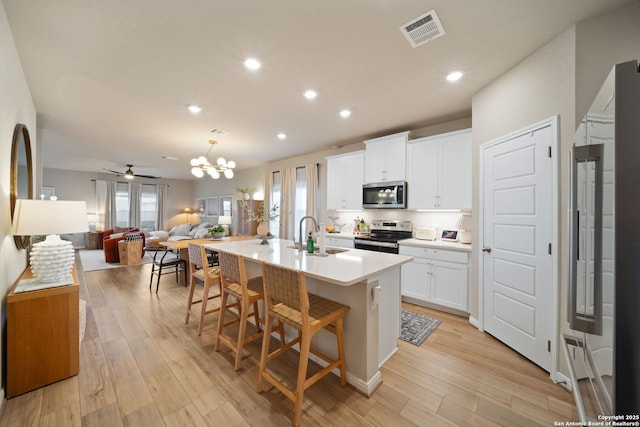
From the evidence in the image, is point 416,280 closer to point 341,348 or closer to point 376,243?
point 376,243

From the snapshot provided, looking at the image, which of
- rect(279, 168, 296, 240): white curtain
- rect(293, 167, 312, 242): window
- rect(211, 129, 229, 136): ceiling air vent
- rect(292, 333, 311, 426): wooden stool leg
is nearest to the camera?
rect(292, 333, 311, 426): wooden stool leg

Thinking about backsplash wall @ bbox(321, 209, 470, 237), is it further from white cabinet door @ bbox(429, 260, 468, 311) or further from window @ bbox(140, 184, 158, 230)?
window @ bbox(140, 184, 158, 230)

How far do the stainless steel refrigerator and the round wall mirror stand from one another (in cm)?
357

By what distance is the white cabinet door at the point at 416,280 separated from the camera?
3.35m

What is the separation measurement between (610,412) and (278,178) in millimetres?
6393

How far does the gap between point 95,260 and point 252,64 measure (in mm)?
7269

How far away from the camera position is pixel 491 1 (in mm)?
1605

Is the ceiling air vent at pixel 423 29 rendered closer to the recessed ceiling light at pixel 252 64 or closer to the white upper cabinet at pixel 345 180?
the recessed ceiling light at pixel 252 64

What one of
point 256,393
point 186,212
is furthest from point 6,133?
point 186,212

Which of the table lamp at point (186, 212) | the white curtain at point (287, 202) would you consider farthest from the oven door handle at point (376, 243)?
the table lamp at point (186, 212)

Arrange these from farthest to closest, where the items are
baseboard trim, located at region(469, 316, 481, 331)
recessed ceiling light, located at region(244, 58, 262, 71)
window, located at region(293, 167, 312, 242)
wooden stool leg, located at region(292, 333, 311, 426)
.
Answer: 1. window, located at region(293, 167, 312, 242)
2. baseboard trim, located at region(469, 316, 481, 331)
3. recessed ceiling light, located at region(244, 58, 262, 71)
4. wooden stool leg, located at region(292, 333, 311, 426)

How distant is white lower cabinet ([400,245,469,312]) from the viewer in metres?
3.03

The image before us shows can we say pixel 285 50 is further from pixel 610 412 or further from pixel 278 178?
pixel 278 178

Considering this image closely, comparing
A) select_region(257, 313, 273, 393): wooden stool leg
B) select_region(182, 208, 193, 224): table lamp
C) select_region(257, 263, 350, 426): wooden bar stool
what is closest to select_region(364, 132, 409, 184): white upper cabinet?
select_region(257, 263, 350, 426): wooden bar stool
